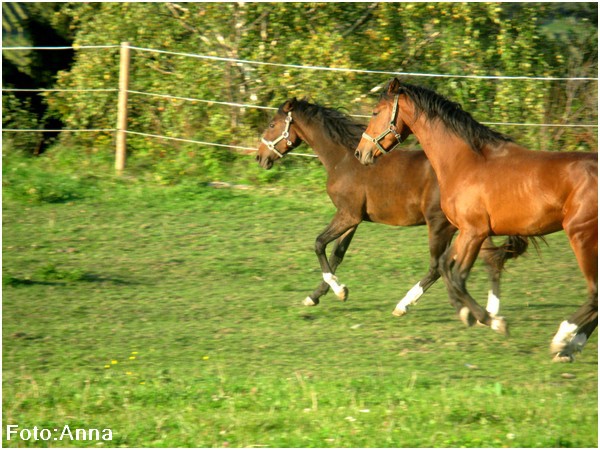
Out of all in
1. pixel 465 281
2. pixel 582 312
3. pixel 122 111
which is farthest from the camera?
pixel 122 111

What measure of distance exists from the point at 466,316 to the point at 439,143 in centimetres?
135

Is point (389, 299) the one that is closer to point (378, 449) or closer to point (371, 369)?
point (371, 369)

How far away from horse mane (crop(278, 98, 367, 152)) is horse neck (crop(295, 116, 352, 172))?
3 centimetres

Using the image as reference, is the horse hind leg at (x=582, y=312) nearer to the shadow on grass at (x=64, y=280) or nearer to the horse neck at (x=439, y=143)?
the horse neck at (x=439, y=143)

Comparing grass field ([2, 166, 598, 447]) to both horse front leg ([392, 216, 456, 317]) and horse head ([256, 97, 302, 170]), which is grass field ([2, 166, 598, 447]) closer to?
horse front leg ([392, 216, 456, 317])

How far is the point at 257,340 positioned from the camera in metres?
6.60

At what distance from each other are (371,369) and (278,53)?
785cm

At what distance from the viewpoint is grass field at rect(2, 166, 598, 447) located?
4855mm

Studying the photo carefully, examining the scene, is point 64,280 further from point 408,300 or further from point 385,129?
point 385,129

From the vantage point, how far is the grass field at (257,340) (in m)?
4.86

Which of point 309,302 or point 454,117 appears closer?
point 454,117

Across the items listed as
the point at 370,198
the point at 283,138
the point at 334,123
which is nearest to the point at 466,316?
the point at 370,198

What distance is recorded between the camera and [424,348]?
6.40 meters

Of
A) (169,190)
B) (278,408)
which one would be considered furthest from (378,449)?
(169,190)
